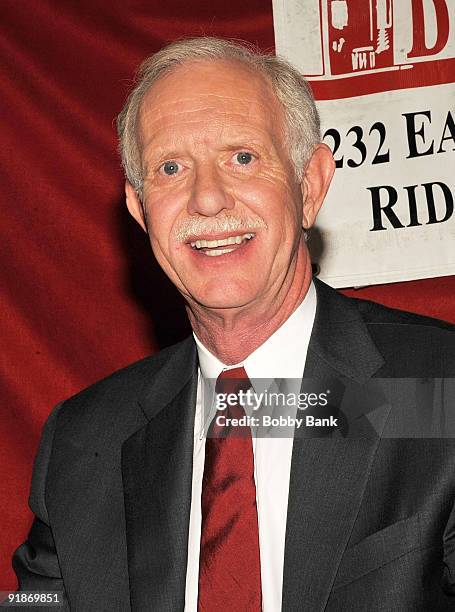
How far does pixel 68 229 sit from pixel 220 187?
3.95 feet

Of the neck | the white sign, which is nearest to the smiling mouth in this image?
the neck

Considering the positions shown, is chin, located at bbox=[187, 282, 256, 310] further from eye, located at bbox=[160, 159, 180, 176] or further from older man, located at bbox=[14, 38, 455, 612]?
eye, located at bbox=[160, 159, 180, 176]

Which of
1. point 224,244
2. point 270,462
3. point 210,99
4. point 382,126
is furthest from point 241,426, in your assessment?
point 382,126

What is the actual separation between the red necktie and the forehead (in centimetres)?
50

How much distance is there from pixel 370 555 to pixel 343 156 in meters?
1.38

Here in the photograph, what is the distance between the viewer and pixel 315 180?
1.96 meters

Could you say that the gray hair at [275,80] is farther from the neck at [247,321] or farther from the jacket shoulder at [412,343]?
the jacket shoulder at [412,343]

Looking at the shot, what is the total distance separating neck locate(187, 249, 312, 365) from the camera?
6.00 feet

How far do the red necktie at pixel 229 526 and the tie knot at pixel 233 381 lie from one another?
5 cm

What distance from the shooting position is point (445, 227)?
2.67m

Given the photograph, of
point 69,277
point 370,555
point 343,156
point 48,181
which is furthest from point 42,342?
point 370,555

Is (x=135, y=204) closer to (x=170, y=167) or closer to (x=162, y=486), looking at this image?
(x=170, y=167)

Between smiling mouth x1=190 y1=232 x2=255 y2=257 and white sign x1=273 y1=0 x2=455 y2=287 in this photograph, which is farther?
white sign x1=273 y1=0 x2=455 y2=287

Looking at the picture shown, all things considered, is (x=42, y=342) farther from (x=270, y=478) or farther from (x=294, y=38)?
(x=270, y=478)
